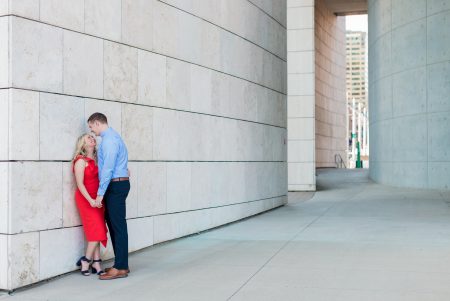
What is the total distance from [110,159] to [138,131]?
2.12 m

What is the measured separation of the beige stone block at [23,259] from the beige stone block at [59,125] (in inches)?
39.8

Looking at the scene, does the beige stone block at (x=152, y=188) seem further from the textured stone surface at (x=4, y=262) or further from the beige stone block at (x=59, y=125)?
the textured stone surface at (x=4, y=262)

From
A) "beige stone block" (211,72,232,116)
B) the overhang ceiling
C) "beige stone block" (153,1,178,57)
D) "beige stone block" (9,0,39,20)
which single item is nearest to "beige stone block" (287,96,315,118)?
"beige stone block" (211,72,232,116)

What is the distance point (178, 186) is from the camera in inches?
413

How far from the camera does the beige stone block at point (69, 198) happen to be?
7414 mm

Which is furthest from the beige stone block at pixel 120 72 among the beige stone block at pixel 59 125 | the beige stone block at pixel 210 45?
the beige stone block at pixel 210 45

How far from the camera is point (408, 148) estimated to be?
23.0 metres

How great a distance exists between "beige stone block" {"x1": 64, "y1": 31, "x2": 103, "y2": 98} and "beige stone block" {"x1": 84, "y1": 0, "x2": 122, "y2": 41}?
6.0 inches

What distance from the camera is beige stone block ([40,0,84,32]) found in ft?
23.6

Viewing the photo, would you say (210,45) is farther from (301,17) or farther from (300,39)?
(301,17)

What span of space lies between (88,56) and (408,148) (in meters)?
17.7

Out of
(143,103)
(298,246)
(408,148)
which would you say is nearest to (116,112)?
(143,103)

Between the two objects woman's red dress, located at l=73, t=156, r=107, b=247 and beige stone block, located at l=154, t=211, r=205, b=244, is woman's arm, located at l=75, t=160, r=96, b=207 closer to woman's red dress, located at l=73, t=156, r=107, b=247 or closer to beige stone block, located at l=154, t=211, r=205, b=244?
woman's red dress, located at l=73, t=156, r=107, b=247

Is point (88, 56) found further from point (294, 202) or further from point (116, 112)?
point (294, 202)
